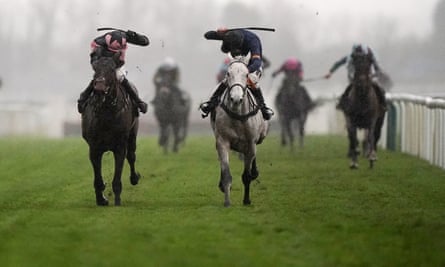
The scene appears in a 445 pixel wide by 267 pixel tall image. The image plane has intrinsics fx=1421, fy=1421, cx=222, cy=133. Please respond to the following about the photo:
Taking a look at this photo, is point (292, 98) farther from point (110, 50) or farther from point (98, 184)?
point (110, 50)

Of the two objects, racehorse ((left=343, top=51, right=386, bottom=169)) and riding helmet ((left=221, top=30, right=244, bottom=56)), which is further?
racehorse ((left=343, top=51, right=386, bottom=169))

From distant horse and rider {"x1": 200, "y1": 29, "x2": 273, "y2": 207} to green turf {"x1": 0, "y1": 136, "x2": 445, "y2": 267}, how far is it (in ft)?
1.68

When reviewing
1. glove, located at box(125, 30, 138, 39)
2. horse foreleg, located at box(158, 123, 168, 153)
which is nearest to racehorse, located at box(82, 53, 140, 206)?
glove, located at box(125, 30, 138, 39)

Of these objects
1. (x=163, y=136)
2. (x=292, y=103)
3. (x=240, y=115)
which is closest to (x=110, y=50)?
(x=240, y=115)

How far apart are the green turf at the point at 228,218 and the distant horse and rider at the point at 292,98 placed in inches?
227

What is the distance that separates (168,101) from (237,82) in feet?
48.0

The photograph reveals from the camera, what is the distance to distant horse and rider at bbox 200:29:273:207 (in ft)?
47.5

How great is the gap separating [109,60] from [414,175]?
6415 mm

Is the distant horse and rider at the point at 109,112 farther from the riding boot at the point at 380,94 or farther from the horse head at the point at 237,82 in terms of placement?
the riding boot at the point at 380,94

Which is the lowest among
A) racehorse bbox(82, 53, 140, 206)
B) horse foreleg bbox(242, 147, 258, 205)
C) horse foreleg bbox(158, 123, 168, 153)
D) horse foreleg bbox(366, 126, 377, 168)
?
horse foreleg bbox(158, 123, 168, 153)

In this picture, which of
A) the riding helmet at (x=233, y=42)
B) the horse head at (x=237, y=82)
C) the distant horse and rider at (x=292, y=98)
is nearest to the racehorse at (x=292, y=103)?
the distant horse and rider at (x=292, y=98)

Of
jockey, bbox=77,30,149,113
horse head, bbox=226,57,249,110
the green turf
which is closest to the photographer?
the green turf

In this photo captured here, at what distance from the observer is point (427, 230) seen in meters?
12.0

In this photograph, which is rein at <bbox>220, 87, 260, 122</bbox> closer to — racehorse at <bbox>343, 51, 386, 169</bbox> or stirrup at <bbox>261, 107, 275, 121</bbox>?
stirrup at <bbox>261, 107, 275, 121</bbox>
